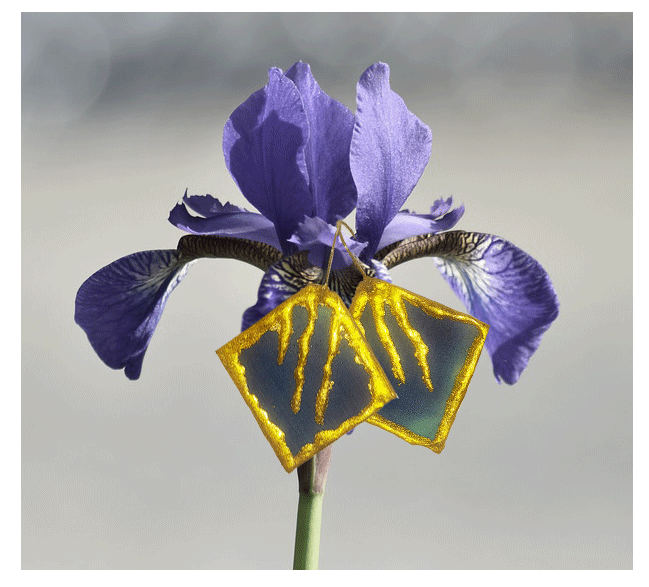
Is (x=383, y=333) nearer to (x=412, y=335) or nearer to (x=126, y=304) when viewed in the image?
(x=412, y=335)

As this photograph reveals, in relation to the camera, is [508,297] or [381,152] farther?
[508,297]

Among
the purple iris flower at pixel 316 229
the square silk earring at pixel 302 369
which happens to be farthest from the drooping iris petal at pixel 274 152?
the square silk earring at pixel 302 369

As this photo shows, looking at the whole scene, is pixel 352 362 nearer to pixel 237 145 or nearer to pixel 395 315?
pixel 395 315

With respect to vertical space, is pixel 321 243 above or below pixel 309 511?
above

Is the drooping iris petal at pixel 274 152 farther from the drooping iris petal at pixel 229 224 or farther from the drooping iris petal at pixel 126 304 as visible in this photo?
the drooping iris petal at pixel 126 304

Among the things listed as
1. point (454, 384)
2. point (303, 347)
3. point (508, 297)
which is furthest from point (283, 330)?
point (508, 297)
